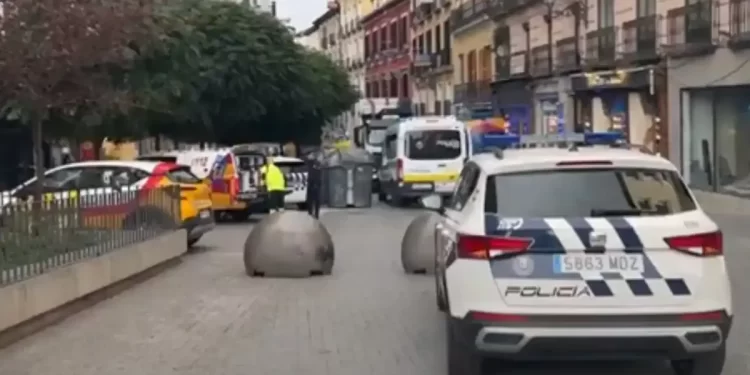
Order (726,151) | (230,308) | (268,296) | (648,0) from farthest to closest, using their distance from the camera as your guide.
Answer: (648,0)
(726,151)
(268,296)
(230,308)

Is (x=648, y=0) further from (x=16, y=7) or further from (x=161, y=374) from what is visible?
(x=161, y=374)

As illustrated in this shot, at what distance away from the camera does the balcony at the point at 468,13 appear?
5300 centimetres

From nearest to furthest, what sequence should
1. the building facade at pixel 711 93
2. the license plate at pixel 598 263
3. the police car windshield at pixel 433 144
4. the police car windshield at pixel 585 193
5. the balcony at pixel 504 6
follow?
the license plate at pixel 598 263 → the police car windshield at pixel 585 193 → the building facade at pixel 711 93 → the police car windshield at pixel 433 144 → the balcony at pixel 504 6

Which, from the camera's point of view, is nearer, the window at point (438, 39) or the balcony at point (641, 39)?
the balcony at point (641, 39)

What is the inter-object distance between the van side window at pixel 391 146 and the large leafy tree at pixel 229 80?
214 inches

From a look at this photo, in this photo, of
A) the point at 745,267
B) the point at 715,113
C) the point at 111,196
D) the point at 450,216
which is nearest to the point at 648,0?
the point at 715,113

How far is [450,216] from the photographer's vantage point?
32.3 ft

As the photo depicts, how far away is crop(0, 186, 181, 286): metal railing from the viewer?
12.5 meters

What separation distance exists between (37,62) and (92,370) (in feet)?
24.0

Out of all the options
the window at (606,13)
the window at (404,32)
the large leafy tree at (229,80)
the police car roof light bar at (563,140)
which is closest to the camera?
the police car roof light bar at (563,140)

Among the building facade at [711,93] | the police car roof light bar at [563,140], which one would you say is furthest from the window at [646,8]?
the police car roof light bar at [563,140]

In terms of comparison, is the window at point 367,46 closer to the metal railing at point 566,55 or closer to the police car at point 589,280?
the metal railing at point 566,55

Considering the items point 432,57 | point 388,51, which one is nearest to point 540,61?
point 432,57

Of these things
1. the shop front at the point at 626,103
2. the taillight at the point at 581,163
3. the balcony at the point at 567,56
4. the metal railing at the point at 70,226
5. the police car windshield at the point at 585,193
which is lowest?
the metal railing at the point at 70,226
